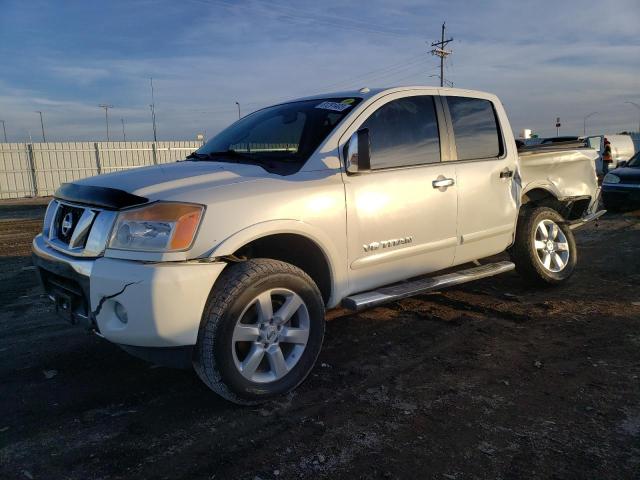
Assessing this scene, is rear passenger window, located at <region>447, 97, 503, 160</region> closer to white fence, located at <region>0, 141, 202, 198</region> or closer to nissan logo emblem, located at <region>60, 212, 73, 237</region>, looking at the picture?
nissan logo emblem, located at <region>60, 212, 73, 237</region>

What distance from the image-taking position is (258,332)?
294cm

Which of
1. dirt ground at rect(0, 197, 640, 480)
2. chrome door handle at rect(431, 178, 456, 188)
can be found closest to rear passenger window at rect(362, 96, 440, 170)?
chrome door handle at rect(431, 178, 456, 188)

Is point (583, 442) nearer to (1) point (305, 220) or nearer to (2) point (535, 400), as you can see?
(2) point (535, 400)

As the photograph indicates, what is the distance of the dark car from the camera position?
10.8 m

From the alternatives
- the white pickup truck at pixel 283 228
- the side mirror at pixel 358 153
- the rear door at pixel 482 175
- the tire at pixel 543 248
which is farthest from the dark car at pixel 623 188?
the side mirror at pixel 358 153

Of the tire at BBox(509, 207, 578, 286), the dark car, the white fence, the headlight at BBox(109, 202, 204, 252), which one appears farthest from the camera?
the white fence

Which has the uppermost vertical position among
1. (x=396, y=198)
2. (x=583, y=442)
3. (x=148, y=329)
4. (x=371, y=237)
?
(x=396, y=198)

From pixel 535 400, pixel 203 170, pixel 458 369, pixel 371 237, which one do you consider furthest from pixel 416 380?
pixel 203 170

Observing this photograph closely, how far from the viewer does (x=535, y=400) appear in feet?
9.79

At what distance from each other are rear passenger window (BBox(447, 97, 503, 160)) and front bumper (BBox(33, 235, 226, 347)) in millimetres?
2525

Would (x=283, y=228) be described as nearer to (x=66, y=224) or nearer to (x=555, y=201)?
(x=66, y=224)

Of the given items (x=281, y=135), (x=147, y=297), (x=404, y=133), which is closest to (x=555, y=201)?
(x=404, y=133)

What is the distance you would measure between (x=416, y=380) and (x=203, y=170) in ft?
6.34

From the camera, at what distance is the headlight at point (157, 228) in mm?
2697
